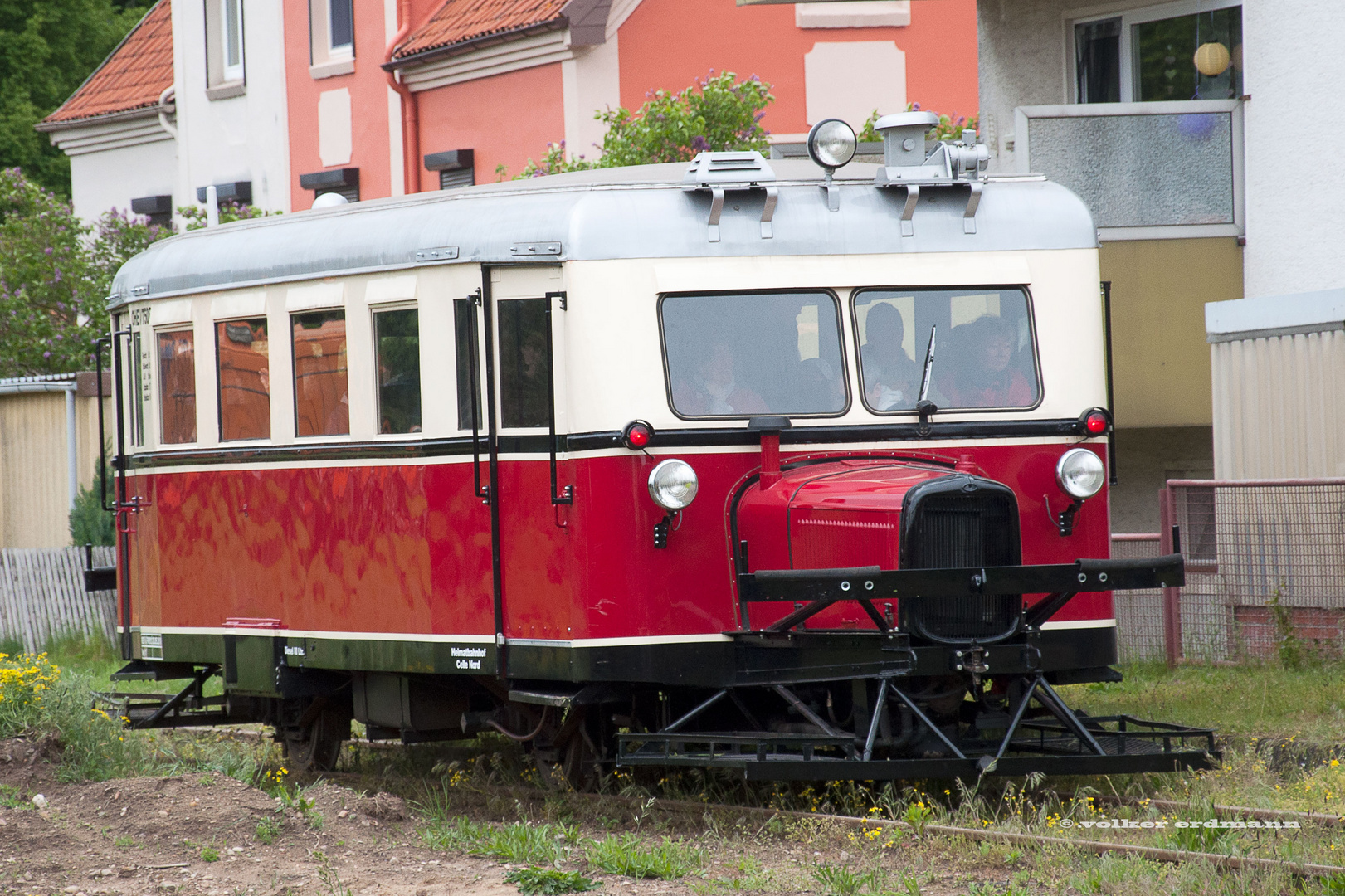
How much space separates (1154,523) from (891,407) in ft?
25.7

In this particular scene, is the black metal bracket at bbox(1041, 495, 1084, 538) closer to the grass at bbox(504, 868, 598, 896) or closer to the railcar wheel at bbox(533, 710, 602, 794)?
the railcar wheel at bbox(533, 710, 602, 794)

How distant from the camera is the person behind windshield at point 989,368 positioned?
29.7 ft

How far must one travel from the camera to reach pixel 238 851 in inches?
322

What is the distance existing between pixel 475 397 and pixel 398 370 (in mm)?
682

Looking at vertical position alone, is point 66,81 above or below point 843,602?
above

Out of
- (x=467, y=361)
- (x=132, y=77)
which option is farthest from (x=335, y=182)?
(x=467, y=361)

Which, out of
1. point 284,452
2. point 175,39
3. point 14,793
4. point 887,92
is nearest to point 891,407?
point 284,452

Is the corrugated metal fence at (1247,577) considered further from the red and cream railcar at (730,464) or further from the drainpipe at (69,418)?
the drainpipe at (69,418)

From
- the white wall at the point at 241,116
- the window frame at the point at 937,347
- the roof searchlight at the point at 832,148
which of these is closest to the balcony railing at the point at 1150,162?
the window frame at the point at 937,347

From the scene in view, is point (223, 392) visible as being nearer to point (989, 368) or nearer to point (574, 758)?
point (574, 758)

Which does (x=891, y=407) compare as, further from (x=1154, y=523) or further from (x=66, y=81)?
(x=66, y=81)

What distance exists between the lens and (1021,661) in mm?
8328

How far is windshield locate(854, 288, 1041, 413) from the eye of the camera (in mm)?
9000

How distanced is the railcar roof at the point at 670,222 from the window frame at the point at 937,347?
0.19 meters
